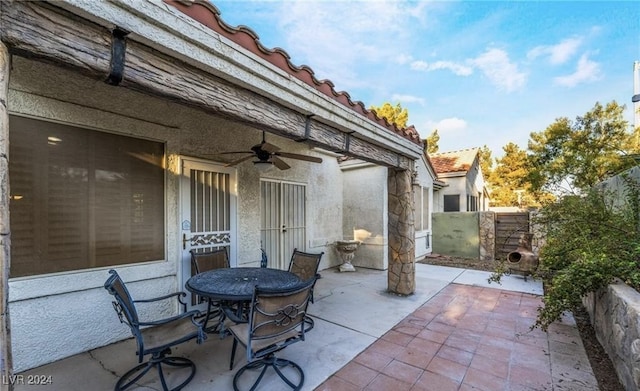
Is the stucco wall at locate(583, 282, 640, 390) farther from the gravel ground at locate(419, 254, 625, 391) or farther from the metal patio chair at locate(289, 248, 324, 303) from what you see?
the metal patio chair at locate(289, 248, 324, 303)

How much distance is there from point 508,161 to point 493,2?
1483 centimetres

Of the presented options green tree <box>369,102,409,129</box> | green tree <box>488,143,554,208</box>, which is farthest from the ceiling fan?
green tree <box>488,143,554,208</box>

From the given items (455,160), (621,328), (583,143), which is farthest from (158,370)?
(583,143)

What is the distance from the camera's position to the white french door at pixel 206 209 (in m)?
4.57

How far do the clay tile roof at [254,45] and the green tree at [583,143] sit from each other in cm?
1061

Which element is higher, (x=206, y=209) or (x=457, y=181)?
(x=457, y=181)

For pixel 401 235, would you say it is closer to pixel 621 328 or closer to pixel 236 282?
pixel 621 328

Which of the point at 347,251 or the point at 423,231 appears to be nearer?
the point at 347,251

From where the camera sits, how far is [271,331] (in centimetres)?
275

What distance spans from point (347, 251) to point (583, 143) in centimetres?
1250

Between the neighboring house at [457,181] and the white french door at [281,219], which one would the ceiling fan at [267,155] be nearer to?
the white french door at [281,219]

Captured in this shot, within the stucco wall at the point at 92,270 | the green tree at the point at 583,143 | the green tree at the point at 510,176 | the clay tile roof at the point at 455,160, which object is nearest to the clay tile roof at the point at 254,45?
the stucco wall at the point at 92,270

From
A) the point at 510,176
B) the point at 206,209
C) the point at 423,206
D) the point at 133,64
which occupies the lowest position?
the point at 423,206

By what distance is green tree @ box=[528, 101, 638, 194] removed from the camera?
1109cm
